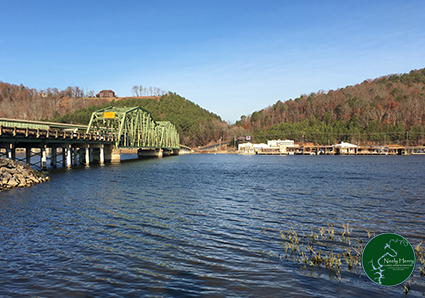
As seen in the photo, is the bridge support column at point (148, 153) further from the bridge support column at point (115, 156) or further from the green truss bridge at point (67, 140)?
the bridge support column at point (115, 156)

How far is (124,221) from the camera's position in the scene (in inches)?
815

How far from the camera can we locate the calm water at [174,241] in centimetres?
1117

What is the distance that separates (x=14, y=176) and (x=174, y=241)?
88.4 feet

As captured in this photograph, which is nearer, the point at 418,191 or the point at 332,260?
the point at 332,260

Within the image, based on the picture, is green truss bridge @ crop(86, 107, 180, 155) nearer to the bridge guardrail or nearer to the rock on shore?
the bridge guardrail

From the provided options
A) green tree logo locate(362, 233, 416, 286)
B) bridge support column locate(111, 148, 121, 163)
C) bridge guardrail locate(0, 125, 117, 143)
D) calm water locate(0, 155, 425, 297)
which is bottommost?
calm water locate(0, 155, 425, 297)

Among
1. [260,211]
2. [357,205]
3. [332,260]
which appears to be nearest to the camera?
[332,260]

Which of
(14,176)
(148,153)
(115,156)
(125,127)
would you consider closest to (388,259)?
(14,176)

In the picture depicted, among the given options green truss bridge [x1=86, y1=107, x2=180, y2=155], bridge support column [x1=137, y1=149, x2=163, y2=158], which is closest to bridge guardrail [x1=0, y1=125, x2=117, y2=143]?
green truss bridge [x1=86, y1=107, x2=180, y2=155]

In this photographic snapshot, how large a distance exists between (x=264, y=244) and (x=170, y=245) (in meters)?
4.68

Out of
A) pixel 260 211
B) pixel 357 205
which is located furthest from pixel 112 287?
pixel 357 205

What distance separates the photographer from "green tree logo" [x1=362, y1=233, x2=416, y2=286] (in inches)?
258

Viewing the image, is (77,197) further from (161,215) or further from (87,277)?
(87,277)

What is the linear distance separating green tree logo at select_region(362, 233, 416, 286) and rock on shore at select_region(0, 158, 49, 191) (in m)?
34.6
